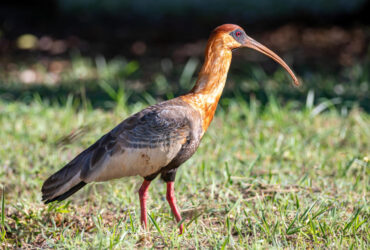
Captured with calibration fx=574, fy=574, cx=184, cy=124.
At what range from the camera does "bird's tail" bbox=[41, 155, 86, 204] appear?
11.9 feet

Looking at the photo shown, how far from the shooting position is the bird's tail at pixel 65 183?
363cm

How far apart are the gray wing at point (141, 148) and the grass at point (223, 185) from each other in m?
0.33

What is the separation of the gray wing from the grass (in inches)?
12.8

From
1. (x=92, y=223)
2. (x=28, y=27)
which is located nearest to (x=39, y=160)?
(x=92, y=223)

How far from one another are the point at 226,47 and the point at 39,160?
6.81ft

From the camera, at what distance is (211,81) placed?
3914mm

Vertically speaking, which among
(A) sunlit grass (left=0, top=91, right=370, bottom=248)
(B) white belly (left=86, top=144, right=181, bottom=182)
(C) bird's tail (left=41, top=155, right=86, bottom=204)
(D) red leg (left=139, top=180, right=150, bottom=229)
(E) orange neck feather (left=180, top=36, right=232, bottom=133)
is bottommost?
(A) sunlit grass (left=0, top=91, right=370, bottom=248)

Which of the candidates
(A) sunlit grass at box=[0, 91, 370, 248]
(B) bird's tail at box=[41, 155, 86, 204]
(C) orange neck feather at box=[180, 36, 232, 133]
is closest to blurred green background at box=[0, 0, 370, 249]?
(A) sunlit grass at box=[0, 91, 370, 248]

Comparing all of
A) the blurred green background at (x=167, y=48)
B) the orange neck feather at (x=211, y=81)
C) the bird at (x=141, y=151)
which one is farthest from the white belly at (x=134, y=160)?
the blurred green background at (x=167, y=48)

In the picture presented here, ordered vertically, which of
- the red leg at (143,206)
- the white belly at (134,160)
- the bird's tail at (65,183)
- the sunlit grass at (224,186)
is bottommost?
the sunlit grass at (224,186)

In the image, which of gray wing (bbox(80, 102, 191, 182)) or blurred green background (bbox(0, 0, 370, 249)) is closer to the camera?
gray wing (bbox(80, 102, 191, 182))

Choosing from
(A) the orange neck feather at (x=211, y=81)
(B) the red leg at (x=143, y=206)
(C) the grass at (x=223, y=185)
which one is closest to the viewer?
(C) the grass at (x=223, y=185)

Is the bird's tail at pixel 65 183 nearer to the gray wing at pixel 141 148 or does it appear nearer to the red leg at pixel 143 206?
the gray wing at pixel 141 148

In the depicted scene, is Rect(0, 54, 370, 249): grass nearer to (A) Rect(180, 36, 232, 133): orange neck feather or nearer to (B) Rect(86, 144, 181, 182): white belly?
(B) Rect(86, 144, 181, 182): white belly
